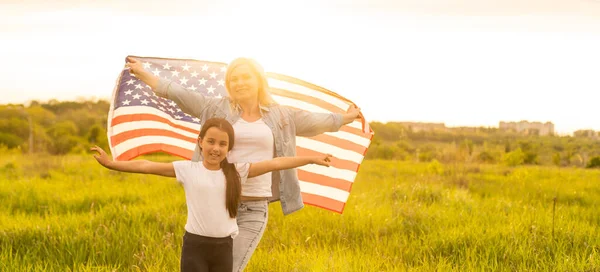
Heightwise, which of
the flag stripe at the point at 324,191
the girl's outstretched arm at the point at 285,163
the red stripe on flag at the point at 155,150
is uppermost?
the girl's outstretched arm at the point at 285,163

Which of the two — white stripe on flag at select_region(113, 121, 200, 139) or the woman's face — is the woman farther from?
white stripe on flag at select_region(113, 121, 200, 139)

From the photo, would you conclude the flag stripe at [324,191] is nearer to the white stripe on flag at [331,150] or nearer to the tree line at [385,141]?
the white stripe on flag at [331,150]

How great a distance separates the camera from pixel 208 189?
357 centimetres

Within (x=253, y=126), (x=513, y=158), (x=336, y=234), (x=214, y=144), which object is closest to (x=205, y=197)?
(x=214, y=144)

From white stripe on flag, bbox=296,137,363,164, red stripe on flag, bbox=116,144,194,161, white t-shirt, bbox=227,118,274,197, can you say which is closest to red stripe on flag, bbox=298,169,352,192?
white stripe on flag, bbox=296,137,363,164

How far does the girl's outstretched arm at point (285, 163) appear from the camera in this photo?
145 inches

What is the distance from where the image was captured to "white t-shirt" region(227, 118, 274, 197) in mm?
4133

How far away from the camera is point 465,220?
25.8ft

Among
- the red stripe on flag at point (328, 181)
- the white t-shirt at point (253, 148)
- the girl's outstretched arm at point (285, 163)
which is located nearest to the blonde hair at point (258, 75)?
the white t-shirt at point (253, 148)

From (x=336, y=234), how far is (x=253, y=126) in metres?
3.28

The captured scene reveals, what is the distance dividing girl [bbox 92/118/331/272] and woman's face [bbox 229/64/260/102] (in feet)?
2.17

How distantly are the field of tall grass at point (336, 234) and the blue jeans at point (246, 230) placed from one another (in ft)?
3.79

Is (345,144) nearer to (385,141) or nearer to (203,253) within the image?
(203,253)

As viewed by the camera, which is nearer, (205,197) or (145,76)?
(205,197)
